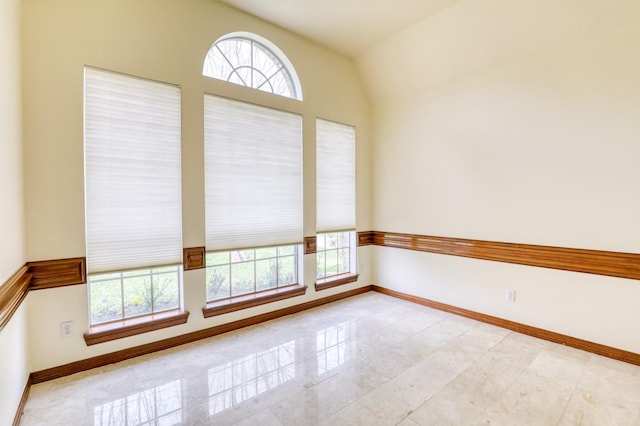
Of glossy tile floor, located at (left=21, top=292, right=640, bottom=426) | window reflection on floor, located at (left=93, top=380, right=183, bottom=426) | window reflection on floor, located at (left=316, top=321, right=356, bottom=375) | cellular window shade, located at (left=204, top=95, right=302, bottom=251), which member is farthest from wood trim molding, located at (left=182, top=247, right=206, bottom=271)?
window reflection on floor, located at (left=316, top=321, right=356, bottom=375)

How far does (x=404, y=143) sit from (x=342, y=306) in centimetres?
248

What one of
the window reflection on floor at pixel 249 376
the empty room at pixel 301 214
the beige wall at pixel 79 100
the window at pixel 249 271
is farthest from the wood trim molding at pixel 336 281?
the window reflection on floor at pixel 249 376

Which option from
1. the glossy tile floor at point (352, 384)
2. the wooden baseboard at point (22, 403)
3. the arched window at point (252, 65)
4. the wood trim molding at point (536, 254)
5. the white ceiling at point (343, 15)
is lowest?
the glossy tile floor at point (352, 384)

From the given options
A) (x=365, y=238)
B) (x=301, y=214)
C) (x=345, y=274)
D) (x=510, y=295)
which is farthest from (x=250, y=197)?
(x=510, y=295)

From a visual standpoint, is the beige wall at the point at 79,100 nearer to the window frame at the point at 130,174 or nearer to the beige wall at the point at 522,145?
the window frame at the point at 130,174

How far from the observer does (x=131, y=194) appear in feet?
8.56

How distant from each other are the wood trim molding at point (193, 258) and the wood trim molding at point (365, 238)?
7.90 ft

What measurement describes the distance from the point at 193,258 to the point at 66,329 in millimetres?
1094

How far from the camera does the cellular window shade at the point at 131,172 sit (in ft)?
8.09

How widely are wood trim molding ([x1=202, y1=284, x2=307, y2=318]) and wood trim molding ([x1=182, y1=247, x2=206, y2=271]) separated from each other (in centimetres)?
46

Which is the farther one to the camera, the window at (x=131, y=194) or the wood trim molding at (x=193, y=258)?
the wood trim molding at (x=193, y=258)

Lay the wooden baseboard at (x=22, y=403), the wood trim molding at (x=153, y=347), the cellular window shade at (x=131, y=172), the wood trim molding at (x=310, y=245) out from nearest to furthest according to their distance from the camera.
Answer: the wooden baseboard at (x=22, y=403), the wood trim molding at (x=153, y=347), the cellular window shade at (x=131, y=172), the wood trim molding at (x=310, y=245)

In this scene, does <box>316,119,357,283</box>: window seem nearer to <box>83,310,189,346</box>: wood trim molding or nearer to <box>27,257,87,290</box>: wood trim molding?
<box>83,310,189,346</box>: wood trim molding

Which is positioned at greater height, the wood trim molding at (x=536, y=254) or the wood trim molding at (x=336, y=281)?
the wood trim molding at (x=536, y=254)
